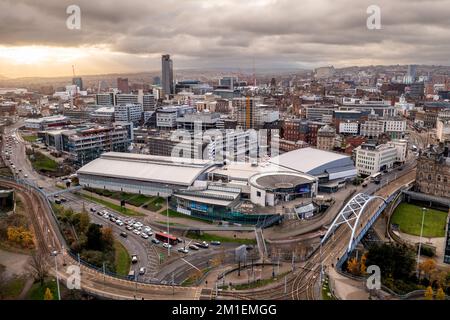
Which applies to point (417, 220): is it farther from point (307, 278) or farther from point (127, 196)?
point (127, 196)

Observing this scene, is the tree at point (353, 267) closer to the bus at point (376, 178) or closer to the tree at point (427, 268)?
the tree at point (427, 268)

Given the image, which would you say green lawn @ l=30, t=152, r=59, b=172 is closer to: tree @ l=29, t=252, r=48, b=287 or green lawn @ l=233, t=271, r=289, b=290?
tree @ l=29, t=252, r=48, b=287

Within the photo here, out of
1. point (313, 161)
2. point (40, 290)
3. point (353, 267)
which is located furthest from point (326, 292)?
point (313, 161)

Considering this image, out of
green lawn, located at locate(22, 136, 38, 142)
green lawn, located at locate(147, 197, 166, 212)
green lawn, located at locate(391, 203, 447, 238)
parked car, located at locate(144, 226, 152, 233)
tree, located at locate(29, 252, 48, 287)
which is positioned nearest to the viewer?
tree, located at locate(29, 252, 48, 287)

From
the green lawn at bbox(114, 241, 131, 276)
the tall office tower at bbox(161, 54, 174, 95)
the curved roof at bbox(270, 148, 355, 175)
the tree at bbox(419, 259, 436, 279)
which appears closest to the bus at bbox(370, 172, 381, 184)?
the curved roof at bbox(270, 148, 355, 175)

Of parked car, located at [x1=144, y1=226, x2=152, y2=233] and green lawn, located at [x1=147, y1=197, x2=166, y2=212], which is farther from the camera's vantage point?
green lawn, located at [x1=147, y1=197, x2=166, y2=212]

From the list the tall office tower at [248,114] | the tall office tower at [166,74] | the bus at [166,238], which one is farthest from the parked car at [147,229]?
the tall office tower at [166,74]

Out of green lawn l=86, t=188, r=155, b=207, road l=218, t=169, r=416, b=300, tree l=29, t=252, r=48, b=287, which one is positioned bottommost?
road l=218, t=169, r=416, b=300
